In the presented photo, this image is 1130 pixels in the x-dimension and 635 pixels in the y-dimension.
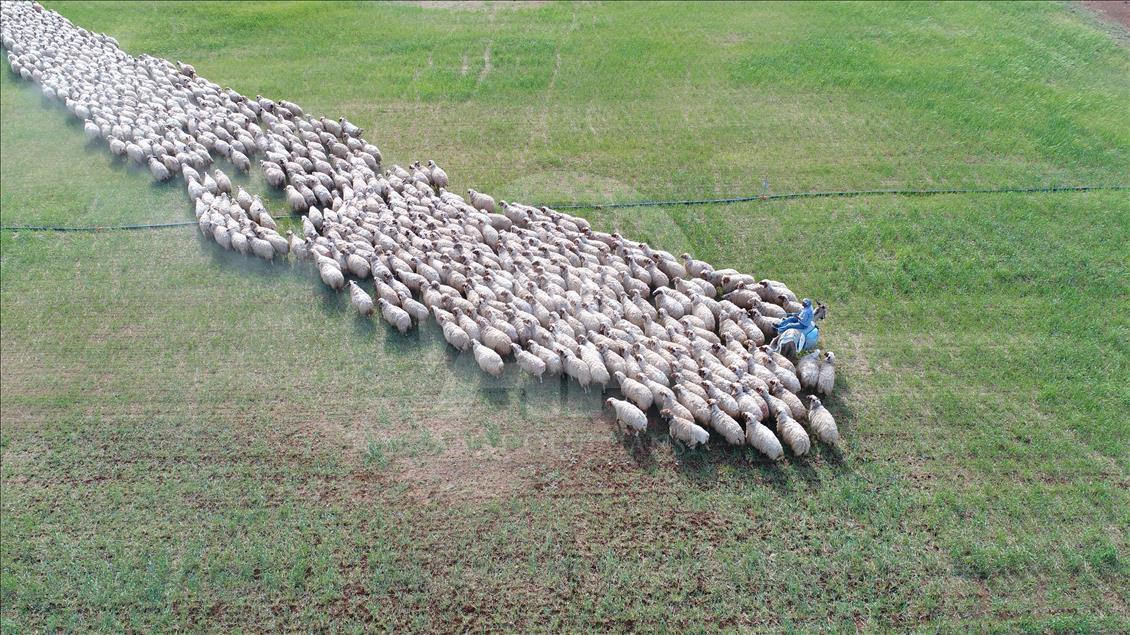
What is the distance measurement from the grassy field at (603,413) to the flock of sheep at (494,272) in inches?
29.8

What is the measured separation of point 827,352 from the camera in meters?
16.0

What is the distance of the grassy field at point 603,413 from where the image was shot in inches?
497

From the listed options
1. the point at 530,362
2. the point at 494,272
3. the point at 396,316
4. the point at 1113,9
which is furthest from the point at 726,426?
the point at 1113,9

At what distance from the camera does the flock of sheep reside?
15.1 m

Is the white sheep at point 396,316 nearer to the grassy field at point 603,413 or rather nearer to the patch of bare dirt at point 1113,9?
the grassy field at point 603,413

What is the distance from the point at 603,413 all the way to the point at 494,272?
4.90 meters

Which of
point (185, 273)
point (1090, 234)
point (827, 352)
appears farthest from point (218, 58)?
point (1090, 234)

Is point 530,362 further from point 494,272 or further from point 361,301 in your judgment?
point 361,301

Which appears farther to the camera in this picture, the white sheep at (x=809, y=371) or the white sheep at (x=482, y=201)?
the white sheep at (x=482, y=201)

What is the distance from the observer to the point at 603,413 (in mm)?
15359

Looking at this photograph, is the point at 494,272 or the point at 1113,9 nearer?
the point at 494,272

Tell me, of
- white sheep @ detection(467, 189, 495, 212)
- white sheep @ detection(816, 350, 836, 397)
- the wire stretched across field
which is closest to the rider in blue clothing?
white sheep @ detection(816, 350, 836, 397)

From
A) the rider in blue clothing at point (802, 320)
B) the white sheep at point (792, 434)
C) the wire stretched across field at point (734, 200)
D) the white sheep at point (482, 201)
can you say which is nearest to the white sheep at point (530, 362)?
the white sheep at point (792, 434)

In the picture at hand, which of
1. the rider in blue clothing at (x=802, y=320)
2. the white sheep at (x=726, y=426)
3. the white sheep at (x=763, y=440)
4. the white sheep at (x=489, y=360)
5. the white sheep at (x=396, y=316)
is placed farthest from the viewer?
the white sheep at (x=396, y=316)
